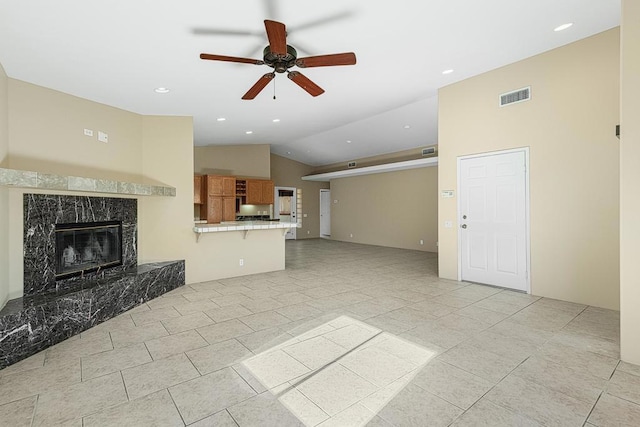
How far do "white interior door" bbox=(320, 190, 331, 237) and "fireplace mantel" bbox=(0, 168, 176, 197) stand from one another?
8800 millimetres

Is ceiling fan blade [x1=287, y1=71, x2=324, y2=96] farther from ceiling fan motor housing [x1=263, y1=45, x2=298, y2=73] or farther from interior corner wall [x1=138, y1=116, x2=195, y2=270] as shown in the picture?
interior corner wall [x1=138, y1=116, x2=195, y2=270]

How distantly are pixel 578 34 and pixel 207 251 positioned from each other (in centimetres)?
614

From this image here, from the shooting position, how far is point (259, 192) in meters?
9.38

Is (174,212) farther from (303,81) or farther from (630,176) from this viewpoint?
(630,176)

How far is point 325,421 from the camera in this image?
1.79 meters

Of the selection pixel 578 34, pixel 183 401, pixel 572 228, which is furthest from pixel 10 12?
pixel 572 228

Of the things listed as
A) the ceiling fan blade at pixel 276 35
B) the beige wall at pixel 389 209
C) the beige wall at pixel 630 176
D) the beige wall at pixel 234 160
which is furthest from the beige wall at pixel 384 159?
the ceiling fan blade at pixel 276 35

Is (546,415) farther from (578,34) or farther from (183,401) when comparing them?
(578,34)

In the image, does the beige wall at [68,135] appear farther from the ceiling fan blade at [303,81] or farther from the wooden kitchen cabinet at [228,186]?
the wooden kitchen cabinet at [228,186]

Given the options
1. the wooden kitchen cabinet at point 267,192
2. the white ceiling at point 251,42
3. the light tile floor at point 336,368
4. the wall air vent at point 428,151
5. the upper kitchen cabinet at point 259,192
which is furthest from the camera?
the wooden kitchen cabinet at point 267,192

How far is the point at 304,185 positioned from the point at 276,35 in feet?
33.4

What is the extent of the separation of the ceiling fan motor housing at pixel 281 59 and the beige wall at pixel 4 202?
2839 millimetres

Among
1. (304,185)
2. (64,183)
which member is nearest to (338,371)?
(64,183)

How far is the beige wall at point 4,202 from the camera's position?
300cm
